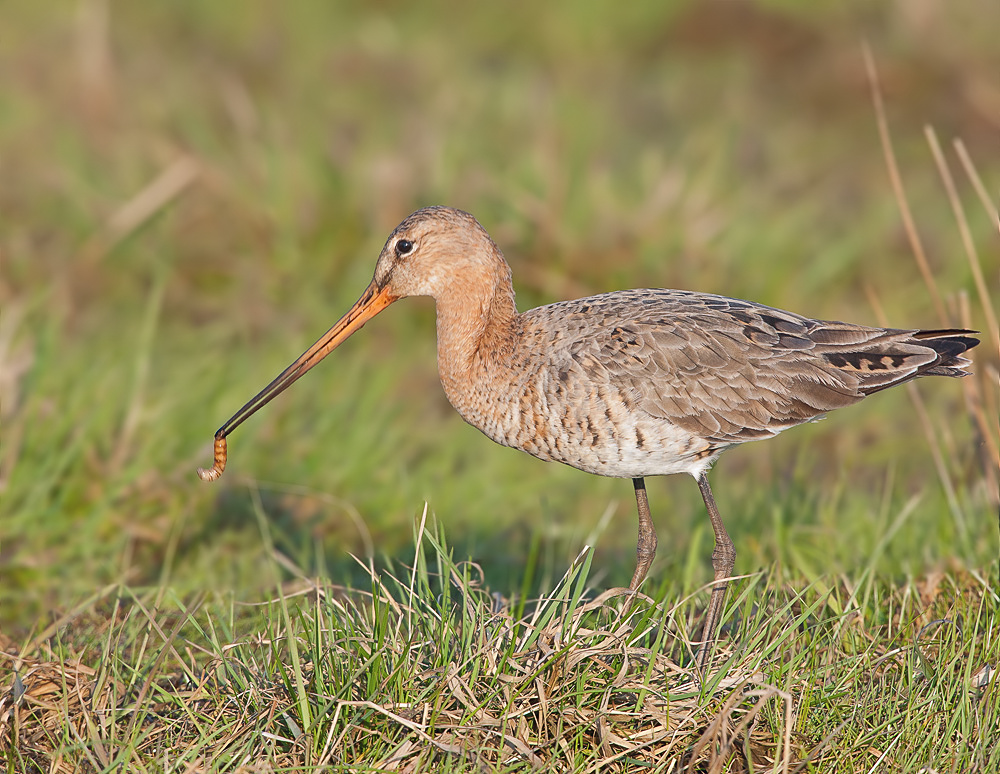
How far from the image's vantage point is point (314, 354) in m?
5.06

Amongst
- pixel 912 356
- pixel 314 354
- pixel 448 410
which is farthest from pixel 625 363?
pixel 448 410

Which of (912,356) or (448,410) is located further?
(448,410)

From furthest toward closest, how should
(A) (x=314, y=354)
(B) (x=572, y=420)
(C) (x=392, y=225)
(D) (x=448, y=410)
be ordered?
(C) (x=392, y=225) → (D) (x=448, y=410) → (A) (x=314, y=354) → (B) (x=572, y=420)

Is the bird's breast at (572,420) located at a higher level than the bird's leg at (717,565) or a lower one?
higher

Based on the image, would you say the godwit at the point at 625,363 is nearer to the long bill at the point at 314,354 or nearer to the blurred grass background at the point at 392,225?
the long bill at the point at 314,354

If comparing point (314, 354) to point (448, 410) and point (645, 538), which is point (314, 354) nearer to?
point (645, 538)

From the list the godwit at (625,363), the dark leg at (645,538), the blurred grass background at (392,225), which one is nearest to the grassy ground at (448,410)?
the blurred grass background at (392,225)

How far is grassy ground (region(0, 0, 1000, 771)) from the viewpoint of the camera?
156 inches

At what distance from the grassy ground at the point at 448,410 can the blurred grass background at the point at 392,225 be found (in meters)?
0.03

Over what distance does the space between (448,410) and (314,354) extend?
8.92 ft

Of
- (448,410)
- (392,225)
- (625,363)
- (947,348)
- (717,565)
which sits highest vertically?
(392,225)

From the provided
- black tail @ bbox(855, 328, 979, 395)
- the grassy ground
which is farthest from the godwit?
the grassy ground

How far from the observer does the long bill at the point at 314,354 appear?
4895 mm

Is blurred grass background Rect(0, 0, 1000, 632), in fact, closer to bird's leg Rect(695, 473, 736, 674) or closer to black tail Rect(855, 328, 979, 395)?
bird's leg Rect(695, 473, 736, 674)
